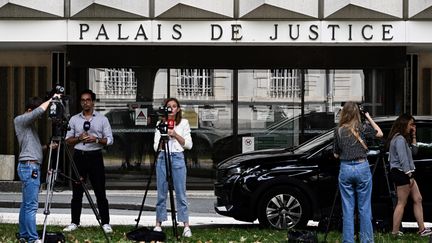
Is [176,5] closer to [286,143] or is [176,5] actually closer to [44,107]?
[286,143]

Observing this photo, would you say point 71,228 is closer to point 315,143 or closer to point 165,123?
point 165,123

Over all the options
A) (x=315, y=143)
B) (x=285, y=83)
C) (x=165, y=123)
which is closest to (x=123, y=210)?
(x=285, y=83)

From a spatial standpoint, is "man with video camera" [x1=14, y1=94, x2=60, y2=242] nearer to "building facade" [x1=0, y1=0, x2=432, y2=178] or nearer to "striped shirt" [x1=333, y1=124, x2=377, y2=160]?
"striped shirt" [x1=333, y1=124, x2=377, y2=160]

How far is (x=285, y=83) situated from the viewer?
65.5ft

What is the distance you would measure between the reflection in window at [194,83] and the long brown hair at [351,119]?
9.44m

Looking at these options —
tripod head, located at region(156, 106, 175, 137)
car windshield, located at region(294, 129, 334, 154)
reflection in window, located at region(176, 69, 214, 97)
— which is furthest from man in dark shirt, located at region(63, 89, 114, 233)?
reflection in window, located at region(176, 69, 214, 97)

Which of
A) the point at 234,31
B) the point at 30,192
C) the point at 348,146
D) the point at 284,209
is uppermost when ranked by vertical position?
the point at 234,31

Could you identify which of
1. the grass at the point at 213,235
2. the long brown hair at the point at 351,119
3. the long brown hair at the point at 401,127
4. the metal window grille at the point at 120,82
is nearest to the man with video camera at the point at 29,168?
the grass at the point at 213,235

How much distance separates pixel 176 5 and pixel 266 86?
2.99 meters

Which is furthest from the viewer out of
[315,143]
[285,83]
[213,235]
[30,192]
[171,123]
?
[285,83]

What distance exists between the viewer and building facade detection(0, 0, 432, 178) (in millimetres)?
18344

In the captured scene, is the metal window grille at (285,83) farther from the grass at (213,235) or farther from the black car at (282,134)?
the grass at (213,235)

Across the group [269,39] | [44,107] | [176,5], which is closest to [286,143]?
[269,39]

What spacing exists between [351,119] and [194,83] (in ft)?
31.8
